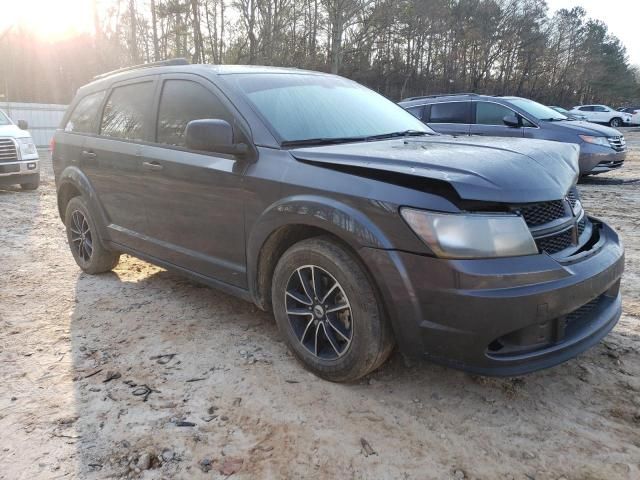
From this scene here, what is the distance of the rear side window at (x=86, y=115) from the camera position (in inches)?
178

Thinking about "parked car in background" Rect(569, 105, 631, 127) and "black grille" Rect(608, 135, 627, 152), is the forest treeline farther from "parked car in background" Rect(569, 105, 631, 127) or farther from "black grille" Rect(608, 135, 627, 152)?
"black grille" Rect(608, 135, 627, 152)

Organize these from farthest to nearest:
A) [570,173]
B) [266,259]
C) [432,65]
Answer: [432,65]
[266,259]
[570,173]

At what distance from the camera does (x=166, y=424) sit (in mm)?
2479

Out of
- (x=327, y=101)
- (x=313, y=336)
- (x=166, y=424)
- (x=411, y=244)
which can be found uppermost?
(x=327, y=101)

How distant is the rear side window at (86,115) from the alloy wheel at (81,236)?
0.77 m

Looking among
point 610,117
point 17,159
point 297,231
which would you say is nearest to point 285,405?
point 297,231

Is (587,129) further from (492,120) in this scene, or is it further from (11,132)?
(11,132)

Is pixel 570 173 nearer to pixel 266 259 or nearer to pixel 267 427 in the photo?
pixel 266 259

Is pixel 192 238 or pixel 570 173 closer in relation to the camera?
pixel 570 173

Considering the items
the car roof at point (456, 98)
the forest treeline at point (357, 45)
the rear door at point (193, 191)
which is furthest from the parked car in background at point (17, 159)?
the forest treeline at point (357, 45)

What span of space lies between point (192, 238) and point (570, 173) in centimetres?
235

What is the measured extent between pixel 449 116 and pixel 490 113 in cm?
74

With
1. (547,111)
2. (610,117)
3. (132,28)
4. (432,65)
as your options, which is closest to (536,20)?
(432,65)

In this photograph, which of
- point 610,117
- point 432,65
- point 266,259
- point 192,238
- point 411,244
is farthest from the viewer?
point 432,65
